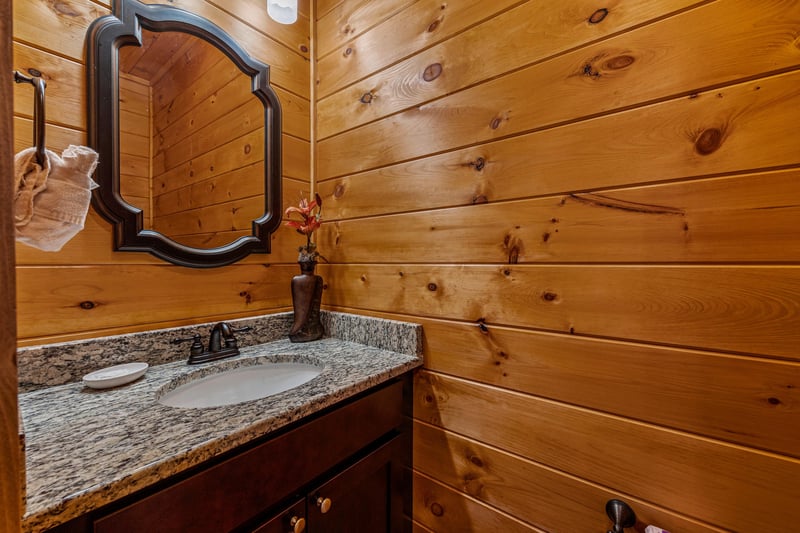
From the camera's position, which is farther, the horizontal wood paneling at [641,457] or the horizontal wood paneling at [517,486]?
the horizontal wood paneling at [517,486]

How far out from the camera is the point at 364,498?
2.93 ft

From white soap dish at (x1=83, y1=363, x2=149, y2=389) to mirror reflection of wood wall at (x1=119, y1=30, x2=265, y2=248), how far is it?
1.30ft

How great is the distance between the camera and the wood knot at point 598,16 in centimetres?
75

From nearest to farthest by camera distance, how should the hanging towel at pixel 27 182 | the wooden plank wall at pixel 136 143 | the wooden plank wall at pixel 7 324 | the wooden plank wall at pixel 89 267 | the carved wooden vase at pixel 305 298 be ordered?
1. the wooden plank wall at pixel 7 324
2. the hanging towel at pixel 27 182
3. the wooden plank wall at pixel 89 267
4. the wooden plank wall at pixel 136 143
5. the carved wooden vase at pixel 305 298

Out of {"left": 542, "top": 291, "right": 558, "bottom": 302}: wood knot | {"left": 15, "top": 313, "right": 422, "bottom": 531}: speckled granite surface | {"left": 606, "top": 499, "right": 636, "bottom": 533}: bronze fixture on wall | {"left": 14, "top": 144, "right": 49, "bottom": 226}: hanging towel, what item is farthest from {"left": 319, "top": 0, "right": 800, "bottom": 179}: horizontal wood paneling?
{"left": 14, "top": 144, "right": 49, "bottom": 226}: hanging towel

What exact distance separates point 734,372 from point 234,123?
1.56 metres

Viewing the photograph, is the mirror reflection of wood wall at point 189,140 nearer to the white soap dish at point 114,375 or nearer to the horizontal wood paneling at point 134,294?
the horizontal wood paneling at point 134,294

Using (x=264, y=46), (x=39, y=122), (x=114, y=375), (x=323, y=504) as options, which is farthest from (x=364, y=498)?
(x=264, y=46)

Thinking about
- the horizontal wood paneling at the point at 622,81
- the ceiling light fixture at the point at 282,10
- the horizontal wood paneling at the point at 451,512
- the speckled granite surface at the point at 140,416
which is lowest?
the horizontal wood paneling at the point at 451,512

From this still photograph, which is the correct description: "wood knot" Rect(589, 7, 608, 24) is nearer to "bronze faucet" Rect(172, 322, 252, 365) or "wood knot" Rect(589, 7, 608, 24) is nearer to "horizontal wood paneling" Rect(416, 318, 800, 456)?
"horizontal wood paneling" Rect(416, 318, 800, 456)

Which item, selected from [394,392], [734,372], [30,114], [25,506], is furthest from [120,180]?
[734,372]

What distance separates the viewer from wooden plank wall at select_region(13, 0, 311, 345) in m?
0.80

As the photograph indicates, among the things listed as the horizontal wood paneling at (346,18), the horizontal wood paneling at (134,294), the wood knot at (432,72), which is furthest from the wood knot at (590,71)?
the horizontal wood paneling at (134,294)

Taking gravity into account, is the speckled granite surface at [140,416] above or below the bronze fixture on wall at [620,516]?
above
